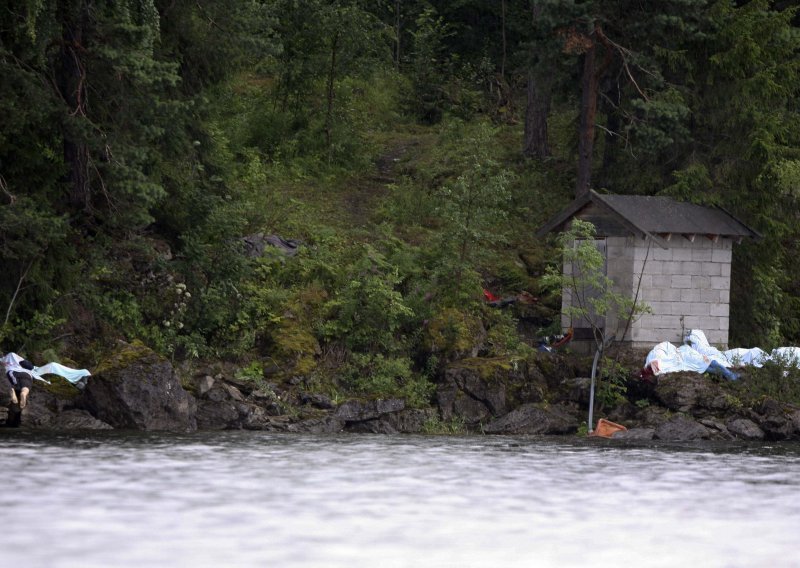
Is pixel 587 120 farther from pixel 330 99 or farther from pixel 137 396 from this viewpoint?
pixel 137 396

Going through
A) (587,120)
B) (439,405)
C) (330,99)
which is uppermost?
(330,99)

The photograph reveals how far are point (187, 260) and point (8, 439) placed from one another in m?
7.58

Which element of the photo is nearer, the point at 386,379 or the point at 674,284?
the point at 386,379

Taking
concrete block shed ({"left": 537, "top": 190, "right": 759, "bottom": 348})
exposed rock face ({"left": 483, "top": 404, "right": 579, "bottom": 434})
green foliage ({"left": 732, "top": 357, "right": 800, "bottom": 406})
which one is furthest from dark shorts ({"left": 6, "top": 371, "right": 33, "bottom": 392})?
green foliage ({"left": 732, "top": 357, "right": 800, "bottom": 406})

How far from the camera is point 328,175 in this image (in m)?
31.4

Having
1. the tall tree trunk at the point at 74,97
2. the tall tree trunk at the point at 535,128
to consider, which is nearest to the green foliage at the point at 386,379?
the tall tree trunk at the point at 74,97

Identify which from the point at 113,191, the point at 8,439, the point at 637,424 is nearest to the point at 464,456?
the point at 8,439

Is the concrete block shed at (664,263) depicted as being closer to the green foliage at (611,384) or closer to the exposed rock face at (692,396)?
the green foliage at (611,384)

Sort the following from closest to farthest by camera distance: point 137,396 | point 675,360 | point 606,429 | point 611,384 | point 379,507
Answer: point 379,507 < point 137,396 < point 606,429 < point 611,384 < point 675,360

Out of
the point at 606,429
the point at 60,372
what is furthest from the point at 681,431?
the point at 60,372

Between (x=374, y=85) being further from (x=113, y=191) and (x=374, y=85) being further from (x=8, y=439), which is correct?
(x=8, y=439)

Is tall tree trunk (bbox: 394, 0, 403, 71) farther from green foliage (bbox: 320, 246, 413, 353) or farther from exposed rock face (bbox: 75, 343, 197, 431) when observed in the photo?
exposed rock face (bbox: 75, 343, 197, 431)

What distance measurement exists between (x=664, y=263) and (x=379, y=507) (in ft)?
48.9

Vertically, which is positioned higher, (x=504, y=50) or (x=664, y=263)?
(x=504, y=50)
